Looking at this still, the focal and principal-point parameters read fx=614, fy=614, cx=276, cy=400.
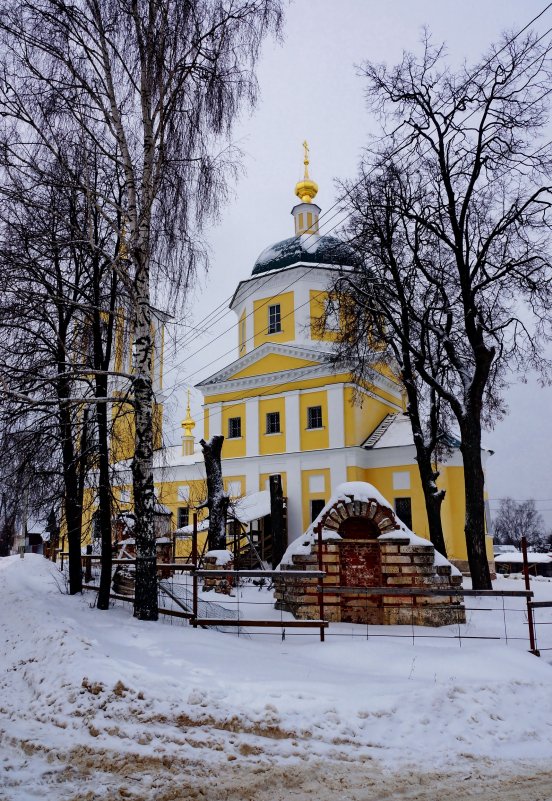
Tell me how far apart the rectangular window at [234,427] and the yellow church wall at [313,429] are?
12.1ft

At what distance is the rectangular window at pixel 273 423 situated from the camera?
97.9 ft

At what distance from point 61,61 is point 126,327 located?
4625 mm

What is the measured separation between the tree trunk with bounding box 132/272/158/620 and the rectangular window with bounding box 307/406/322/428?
770 inches

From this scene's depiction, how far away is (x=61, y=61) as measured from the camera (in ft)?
32.7

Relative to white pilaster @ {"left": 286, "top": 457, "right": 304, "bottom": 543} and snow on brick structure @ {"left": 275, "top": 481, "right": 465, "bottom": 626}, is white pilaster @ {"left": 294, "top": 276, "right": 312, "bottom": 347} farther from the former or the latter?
snow on brick structure @ {"left": 275, "top": 481, "right": 465, "bottom": 626}

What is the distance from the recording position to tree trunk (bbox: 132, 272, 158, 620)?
923 centimetres

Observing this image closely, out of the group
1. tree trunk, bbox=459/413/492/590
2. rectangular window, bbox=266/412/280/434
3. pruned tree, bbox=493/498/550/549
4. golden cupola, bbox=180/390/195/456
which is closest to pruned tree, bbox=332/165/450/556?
tree trunk, bbox=459/413/492/590

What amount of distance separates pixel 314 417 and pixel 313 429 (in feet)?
2.02

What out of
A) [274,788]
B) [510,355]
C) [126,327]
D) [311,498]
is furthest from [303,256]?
[274,788]

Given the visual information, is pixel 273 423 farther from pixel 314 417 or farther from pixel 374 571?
pixel 374 571

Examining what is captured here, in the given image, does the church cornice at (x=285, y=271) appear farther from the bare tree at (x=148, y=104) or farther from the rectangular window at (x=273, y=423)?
the bare tree at (x=148, y=104)

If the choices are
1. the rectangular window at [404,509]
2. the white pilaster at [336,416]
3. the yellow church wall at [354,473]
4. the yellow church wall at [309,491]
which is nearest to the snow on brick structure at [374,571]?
the rectangular window at [404,509]

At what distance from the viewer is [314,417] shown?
28891 mm

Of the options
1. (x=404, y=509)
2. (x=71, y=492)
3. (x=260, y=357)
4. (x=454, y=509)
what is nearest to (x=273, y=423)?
(x=260, y=357)
